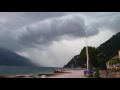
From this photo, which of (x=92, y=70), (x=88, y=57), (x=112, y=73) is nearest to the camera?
(x=112, y=73)

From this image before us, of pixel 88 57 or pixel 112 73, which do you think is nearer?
pixel 112 73
